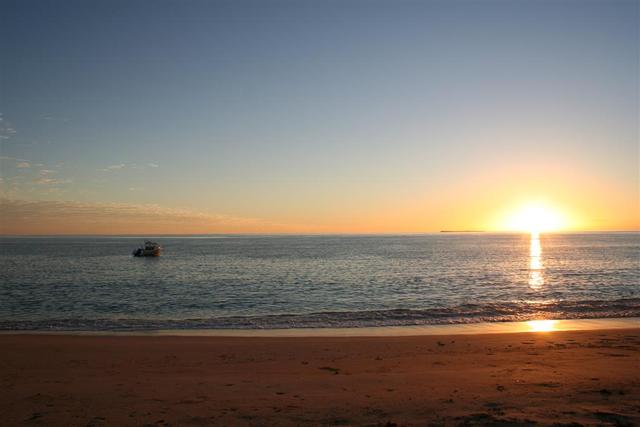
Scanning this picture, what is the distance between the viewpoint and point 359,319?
23672 mm

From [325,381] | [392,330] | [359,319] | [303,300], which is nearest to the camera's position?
[325,381]

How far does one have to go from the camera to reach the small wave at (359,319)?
72.8ft

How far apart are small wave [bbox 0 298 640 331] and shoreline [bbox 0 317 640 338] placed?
0.79 metres

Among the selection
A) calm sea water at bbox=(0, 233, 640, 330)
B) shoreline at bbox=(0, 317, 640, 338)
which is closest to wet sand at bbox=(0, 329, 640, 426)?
shoreline at bbox=(0, 317, 640, 338)

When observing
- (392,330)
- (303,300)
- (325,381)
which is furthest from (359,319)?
(325,381)

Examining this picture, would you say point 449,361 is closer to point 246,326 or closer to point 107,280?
point 246,326

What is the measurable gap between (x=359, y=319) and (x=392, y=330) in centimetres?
328

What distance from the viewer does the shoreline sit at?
64.7ft

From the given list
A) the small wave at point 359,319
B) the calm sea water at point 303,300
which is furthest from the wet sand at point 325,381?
the calm sea water at point 303,300

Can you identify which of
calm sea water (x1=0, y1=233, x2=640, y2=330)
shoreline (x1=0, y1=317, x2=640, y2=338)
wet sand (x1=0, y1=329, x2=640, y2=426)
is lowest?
calm sea water (x1=0, y1=233, x2=640, y2=330)

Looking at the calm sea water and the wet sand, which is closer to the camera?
the wet sand

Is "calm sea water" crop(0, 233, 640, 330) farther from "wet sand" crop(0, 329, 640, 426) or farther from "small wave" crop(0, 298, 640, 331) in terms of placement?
"wet sand" crop(0, 329, 640, 426)

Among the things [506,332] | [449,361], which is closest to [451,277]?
[506,332]

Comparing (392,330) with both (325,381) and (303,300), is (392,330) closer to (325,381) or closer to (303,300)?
(325,381)
